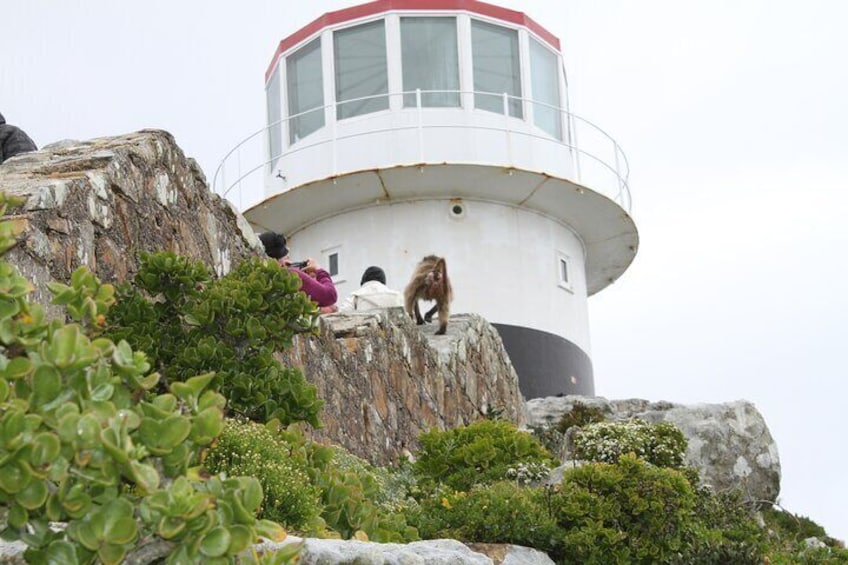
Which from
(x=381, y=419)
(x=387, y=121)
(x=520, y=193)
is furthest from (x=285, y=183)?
(x=381, y=419)

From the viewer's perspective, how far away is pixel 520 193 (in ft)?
67.2

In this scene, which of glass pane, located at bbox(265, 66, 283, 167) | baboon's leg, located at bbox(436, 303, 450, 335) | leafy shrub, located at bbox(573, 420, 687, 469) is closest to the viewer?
leafy shrub, located at bbox(573, 420, 687, 469)

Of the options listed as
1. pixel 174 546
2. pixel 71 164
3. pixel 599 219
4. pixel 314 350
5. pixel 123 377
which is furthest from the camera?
pixel 599 219

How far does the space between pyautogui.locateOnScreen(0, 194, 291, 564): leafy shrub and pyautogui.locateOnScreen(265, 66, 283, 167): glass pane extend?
60.9 feet

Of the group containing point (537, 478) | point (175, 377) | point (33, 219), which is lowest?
point (537, 478)

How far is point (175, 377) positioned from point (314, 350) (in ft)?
9.71

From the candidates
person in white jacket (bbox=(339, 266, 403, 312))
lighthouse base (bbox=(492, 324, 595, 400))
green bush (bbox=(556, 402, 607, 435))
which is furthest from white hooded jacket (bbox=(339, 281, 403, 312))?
lighthouse base (bbox=(492, 324, 595, 400))

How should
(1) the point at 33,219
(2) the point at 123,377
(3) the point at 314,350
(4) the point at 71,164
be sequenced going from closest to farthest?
(2) the point at 123,377
(1) the point at 33,219
(4) the point at 71,164
(3) the point at 314,350

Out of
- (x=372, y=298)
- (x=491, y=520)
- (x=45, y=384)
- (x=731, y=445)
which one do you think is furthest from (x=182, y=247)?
(x=731, y=445)

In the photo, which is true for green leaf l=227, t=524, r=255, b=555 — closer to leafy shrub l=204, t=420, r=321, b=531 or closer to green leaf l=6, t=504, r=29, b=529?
green leaf l=6, t=504, r=29, b=529

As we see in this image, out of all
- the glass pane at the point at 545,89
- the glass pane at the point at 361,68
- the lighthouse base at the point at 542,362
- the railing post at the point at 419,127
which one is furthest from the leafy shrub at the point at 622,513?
the glass pane at the point at 545,89

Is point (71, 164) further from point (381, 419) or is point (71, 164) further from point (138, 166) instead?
point (381, 419)

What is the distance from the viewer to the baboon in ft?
50.9

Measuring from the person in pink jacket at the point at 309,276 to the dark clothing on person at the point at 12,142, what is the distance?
204 cm
